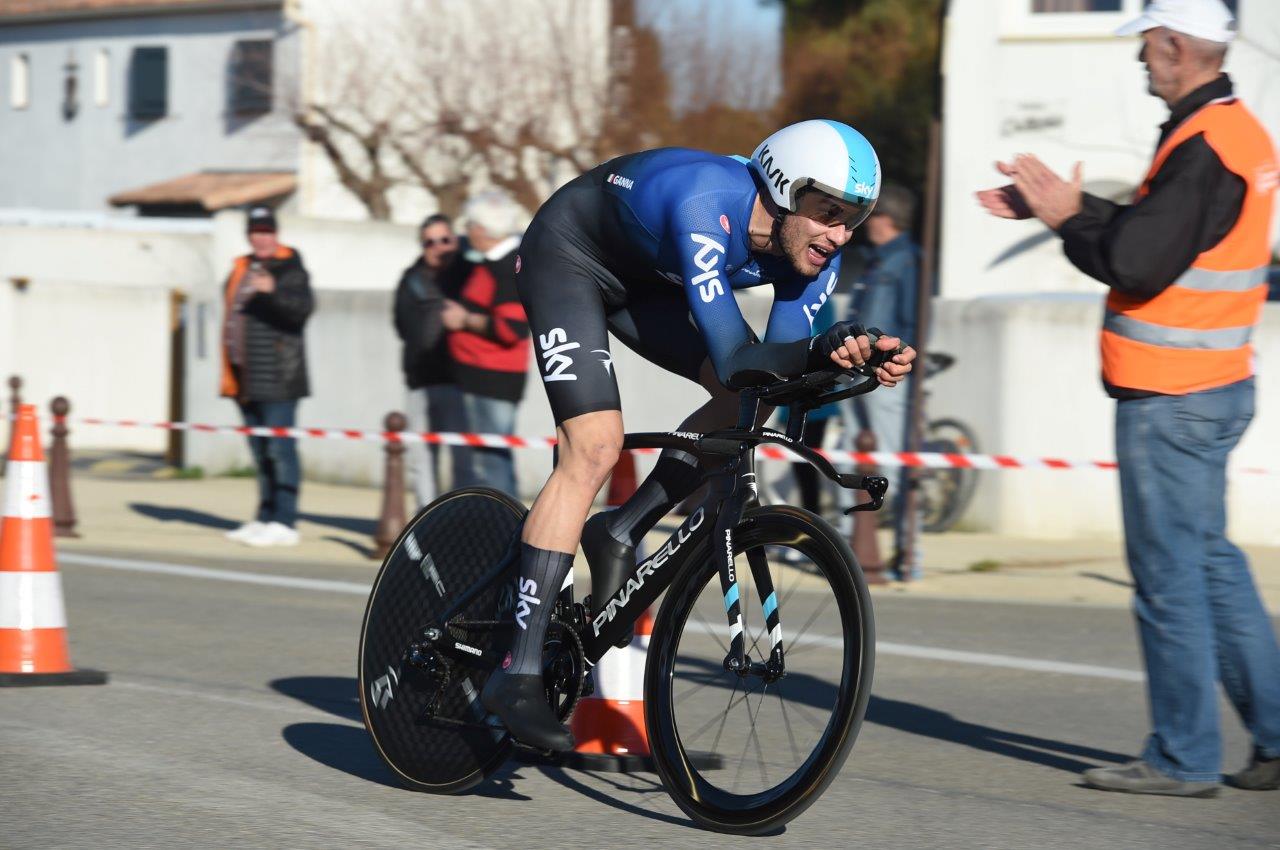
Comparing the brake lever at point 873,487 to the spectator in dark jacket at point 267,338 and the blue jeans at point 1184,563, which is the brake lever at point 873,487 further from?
the spectator in dark jacket at point 267,338

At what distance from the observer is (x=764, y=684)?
15.4ft

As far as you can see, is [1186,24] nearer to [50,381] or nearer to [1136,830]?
[1136,830]

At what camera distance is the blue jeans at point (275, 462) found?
465 inches

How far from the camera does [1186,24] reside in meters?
5.16

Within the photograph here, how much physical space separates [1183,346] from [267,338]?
750cm

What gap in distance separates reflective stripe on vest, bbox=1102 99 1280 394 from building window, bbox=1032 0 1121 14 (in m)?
14.3

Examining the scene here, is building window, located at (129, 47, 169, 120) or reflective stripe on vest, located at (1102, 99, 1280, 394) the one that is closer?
reflective stripe on vest, located at (1102, 99, 1280, 394)

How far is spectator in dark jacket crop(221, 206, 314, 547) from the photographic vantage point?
38.0 feet

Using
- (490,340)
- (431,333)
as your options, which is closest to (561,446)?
(490,340)

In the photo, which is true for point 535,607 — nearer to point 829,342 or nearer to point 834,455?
point 829,342

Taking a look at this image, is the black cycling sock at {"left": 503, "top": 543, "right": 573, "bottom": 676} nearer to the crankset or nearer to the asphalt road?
the crankset

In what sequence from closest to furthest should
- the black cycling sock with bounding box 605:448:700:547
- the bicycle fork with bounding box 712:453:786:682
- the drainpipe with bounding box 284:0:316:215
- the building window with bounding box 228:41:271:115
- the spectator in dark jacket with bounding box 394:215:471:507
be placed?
the bicycle fork with bounding box 712:453:786:682
the black cycling sock with bounding box 605:448:700:547
the spectator in dark jacket with bounding box 394:215:471:507
the drainpipe with bounding box 284:0:316:215
the building window with bounding box 228:41:271:115

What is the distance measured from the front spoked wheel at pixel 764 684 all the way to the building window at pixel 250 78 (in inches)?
1546

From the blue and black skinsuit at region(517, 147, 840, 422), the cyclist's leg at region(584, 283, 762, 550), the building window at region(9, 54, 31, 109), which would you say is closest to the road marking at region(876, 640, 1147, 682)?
the cyclist's leg at region(584, 283, 762, 550)
